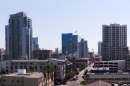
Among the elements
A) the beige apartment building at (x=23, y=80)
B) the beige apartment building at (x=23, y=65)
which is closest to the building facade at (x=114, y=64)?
the beige apartment building at (x=23, y=65)

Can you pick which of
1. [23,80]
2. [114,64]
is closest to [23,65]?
[23,80]

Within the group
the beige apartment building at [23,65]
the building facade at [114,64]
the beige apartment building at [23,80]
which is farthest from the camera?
the building facade at [114,64]

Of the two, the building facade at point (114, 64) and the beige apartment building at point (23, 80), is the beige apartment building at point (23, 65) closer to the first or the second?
the beige apartment building at point (23, 80)

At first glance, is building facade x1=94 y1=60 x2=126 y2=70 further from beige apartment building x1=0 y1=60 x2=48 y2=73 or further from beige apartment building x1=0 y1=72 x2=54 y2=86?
beige apartment building x1=0 y1=72 x2=54 y2=86

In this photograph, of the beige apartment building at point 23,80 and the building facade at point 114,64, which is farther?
the building facade at point 114,64

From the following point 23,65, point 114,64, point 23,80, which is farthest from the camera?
point 114,64

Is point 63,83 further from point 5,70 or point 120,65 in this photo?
point 120,65

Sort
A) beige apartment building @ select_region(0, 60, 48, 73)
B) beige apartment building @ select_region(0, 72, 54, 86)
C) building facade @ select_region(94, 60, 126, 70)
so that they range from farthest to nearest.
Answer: building facade @ select_region(94, 60, 126, 70) → beige apartment building @ select_region(0, 60, 48, 73) → beige apartment building @ select_region(0, 72, 54, 86)

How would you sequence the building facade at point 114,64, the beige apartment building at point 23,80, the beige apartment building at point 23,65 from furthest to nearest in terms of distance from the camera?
the building facade at point 114,64, the beige apartment building at point 23,65, the beige apartment building at point 23,80

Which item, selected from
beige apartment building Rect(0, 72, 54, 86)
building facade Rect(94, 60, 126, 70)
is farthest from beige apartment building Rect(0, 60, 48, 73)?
building facade Rect(94, 60, 126, 70)

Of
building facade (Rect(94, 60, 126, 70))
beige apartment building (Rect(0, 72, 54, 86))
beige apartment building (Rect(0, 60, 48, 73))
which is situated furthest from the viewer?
building facade (Rect(94, 60, 126, 70))

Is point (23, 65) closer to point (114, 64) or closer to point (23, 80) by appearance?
point (23, 80)

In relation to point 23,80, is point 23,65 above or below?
above

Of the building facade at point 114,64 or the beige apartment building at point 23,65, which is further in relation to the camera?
the building facade at point 114,64
